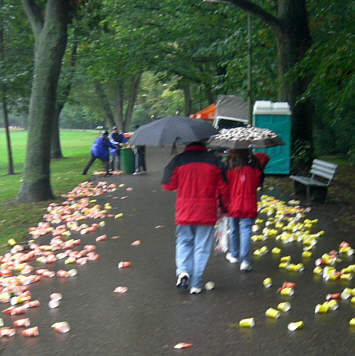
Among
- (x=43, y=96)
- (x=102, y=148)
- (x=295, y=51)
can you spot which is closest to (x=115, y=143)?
(x=102, y=148)

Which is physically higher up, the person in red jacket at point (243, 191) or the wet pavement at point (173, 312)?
the person in red jacket at point (243, 191)

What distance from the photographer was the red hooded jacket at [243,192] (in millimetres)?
6242

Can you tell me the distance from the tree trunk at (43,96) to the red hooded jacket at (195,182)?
7.58 metres

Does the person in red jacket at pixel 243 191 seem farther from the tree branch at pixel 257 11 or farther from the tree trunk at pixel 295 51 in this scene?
the tree trunk at pixel 295 51

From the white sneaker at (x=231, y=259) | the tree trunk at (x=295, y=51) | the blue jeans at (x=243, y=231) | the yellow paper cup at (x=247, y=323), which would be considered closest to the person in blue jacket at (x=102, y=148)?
the tree trunk at (x=295, y=51)

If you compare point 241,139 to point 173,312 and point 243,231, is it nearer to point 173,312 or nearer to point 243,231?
point 243,231

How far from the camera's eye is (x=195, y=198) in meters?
5.55

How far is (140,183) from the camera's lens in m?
16.0

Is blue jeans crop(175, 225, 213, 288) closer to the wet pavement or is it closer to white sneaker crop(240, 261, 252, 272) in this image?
the wet pavement

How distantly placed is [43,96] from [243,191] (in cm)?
760

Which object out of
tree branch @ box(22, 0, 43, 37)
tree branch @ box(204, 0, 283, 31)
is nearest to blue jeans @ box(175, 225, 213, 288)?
tree branch @ box(22, 0, 43, 37)

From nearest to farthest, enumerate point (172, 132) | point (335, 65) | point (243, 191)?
1. point (172, 132)
2. point (243, 191)
3. point (335, 65)

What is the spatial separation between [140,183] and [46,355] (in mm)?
11813

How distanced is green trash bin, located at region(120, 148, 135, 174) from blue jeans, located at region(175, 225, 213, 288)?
43.1 feet
